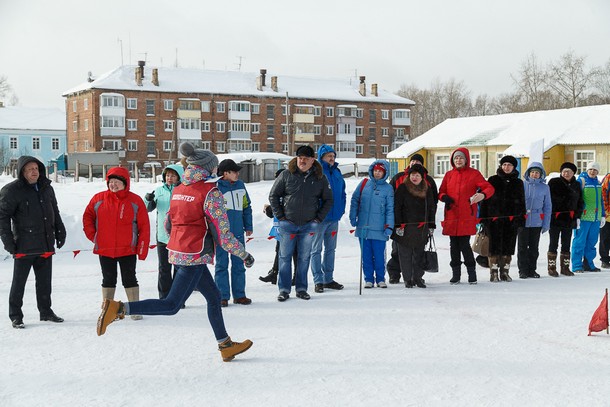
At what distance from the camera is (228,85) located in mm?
78312

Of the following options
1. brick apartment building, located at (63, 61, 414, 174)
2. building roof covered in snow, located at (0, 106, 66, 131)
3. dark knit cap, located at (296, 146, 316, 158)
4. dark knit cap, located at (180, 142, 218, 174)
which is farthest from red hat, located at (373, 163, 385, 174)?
building roof covered in snow, located at (0, 106, 66, 131)

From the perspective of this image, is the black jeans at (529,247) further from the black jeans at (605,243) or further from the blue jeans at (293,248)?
the blue jeans at (293,248)

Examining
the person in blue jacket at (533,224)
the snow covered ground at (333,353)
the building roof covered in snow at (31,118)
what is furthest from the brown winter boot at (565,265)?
the building roof covered in snow at (31,118)

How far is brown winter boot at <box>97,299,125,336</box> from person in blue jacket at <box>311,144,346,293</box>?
156 inches

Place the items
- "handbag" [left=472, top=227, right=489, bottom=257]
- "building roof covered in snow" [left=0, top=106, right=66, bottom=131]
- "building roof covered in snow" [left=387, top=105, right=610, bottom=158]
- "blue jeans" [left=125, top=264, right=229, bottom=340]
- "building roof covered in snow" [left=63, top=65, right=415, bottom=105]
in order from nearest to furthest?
"blue jeans" [left=125, top=264, right=229, bottom=340]
"handbag" [left=472, top=227, right=489, bottom=257]
"building roof covered in snow" [left=387, top=105, right=610, bottom=158]
"building roof covered in snow" [left=63, top=65, right=415, bottom=105]
"building roof covered in snow" [left=0, top=106, right=66, bottom=131]

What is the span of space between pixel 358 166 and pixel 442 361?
46350mm

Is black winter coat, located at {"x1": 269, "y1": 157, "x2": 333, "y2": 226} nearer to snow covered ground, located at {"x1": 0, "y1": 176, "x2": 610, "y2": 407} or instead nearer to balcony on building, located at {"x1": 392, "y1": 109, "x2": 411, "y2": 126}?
snow covered ground, located at {"x1": 0, "y1": 176, "x2": 610, "y2": 407}

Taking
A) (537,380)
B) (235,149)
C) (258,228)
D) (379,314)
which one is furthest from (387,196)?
(235,149)

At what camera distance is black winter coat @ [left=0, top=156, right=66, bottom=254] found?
671 centimetres

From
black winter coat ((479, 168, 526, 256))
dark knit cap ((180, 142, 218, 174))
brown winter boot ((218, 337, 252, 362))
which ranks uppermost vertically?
dark knit cap ((180, 142, 218, 174))

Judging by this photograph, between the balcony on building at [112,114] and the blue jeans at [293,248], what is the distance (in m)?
67.3

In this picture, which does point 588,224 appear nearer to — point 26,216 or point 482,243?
point 482,243

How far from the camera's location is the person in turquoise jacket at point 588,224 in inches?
422

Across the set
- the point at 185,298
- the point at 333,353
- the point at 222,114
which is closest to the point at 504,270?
the point at 333,353
